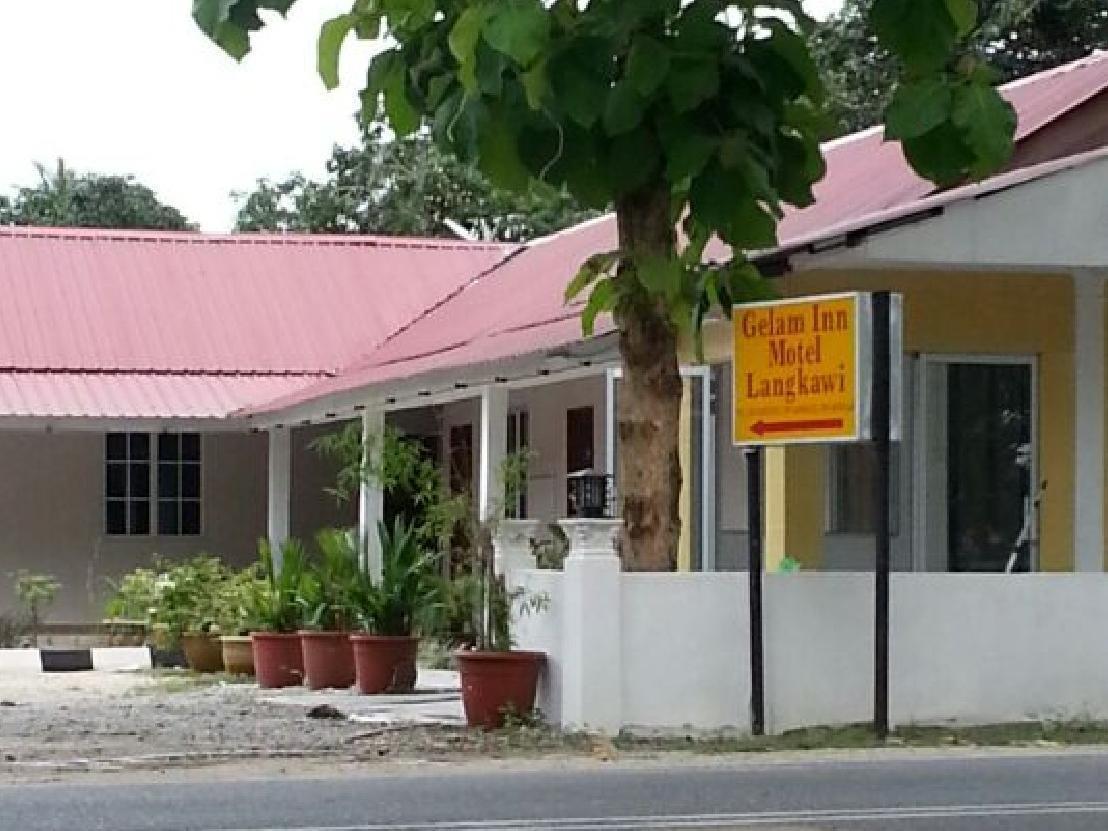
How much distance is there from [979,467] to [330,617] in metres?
5.13

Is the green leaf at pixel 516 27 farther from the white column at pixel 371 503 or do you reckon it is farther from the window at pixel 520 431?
the window at pixel 520 431

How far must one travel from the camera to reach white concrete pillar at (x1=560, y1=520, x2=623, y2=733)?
13.3 metres

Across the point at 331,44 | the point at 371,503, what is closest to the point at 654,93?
the point at 331,44

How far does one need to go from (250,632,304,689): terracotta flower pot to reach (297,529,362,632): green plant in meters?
0.23

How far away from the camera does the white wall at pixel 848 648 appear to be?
44.4ft

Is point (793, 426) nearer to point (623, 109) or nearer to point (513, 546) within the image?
point (513, 546)

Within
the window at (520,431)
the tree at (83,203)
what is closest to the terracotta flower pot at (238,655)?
the window at (520,431)

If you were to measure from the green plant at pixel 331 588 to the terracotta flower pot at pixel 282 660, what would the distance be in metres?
0.23

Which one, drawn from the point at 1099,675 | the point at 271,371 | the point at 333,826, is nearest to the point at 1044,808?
the point at 333,826

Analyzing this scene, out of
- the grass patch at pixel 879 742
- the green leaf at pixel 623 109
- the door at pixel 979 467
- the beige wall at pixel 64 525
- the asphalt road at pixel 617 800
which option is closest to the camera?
the green leaf at pixel 623 109

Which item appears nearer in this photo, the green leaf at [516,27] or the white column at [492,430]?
the green leaf at [516,27]

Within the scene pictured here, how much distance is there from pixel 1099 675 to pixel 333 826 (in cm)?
643

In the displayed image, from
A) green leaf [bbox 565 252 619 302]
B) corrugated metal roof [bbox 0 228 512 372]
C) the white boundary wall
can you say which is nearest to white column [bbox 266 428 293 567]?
corrugated metal roof [bbox 0 228 512 372]

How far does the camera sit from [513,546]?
15250mm
